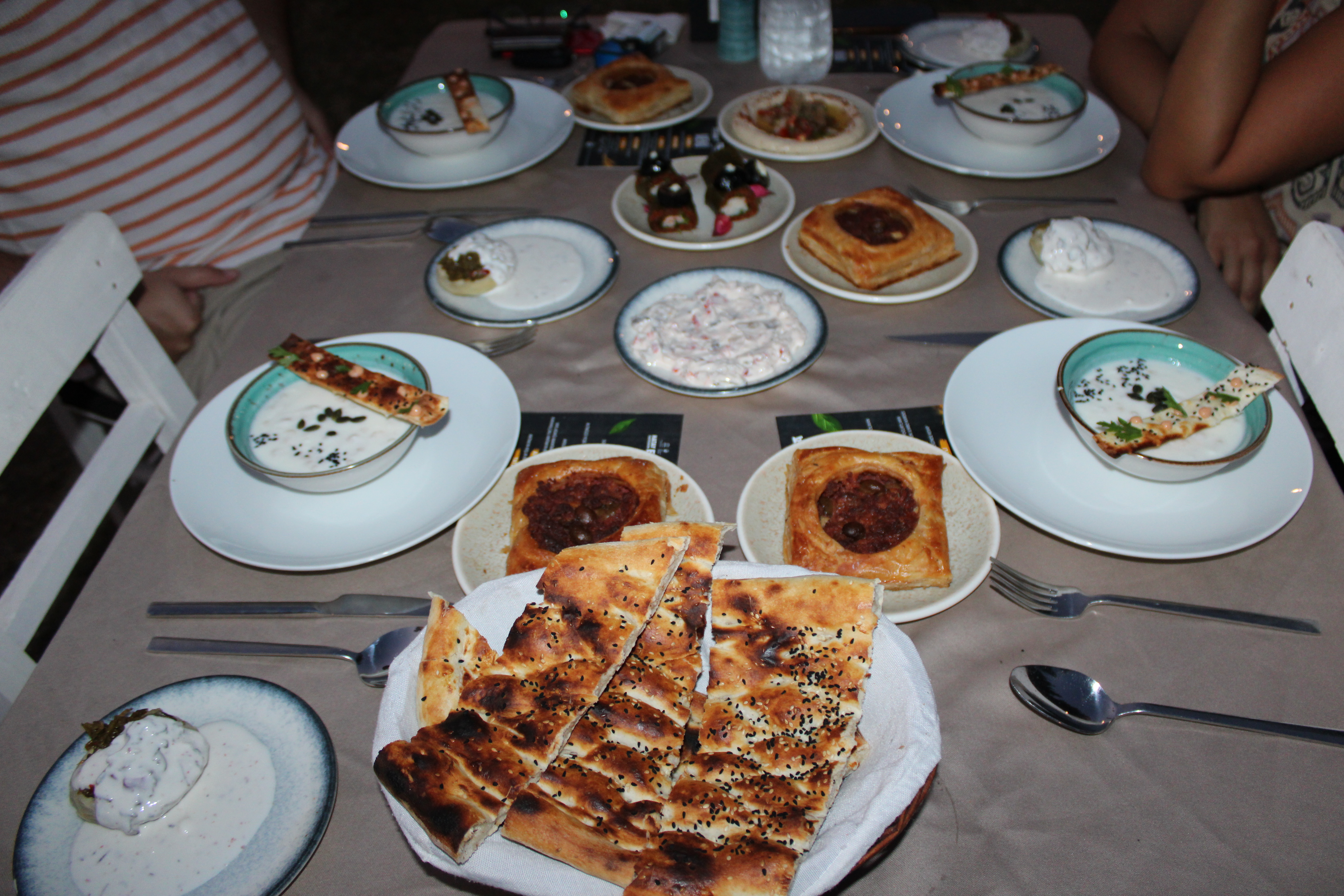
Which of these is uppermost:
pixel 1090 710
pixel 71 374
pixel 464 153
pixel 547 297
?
pixel 71 374

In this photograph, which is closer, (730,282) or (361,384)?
(361,384)

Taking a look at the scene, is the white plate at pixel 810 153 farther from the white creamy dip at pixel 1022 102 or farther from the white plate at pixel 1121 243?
the white plate at pixel 1121 243

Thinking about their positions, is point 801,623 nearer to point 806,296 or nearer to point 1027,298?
point 806,296

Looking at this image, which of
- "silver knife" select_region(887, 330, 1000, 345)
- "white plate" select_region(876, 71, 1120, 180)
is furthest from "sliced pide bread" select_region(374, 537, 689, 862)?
"white plate" select_region(876, 71, 1120, 180)

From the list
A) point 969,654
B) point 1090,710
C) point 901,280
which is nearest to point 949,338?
point 901,280

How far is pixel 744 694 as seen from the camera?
1464 mm

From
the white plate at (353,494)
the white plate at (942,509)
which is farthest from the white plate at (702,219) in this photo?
the white plate at (942,509)

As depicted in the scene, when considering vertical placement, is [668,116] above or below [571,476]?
above

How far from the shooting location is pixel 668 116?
3.80 meters

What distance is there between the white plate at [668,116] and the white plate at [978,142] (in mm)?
894

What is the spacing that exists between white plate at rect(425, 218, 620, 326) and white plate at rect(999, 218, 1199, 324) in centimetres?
146

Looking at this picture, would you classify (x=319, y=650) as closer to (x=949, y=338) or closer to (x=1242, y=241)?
(x=949, y=338)

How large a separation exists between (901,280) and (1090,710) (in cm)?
169

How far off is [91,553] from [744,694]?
465cm
